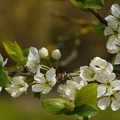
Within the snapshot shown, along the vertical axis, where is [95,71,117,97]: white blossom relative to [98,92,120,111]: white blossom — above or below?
above

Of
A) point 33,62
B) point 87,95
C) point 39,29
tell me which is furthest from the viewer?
point 39,29

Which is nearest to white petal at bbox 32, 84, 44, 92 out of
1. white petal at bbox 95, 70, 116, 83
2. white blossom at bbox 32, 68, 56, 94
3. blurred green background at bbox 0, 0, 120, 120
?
white blossom at bbox 32, 68, 56, 94

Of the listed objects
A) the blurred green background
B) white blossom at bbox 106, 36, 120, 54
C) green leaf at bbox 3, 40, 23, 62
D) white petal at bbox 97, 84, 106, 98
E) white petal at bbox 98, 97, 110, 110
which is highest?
white blossom at bbox 106, 36, 120, 54

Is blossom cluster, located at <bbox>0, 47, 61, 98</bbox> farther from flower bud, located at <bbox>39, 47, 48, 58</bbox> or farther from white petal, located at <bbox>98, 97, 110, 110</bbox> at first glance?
white petal, located at <bbox>98, 97, 110, 110</bbox>

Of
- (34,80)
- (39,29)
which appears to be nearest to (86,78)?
(34,80)

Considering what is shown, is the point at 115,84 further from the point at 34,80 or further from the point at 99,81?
the point at 34,80
